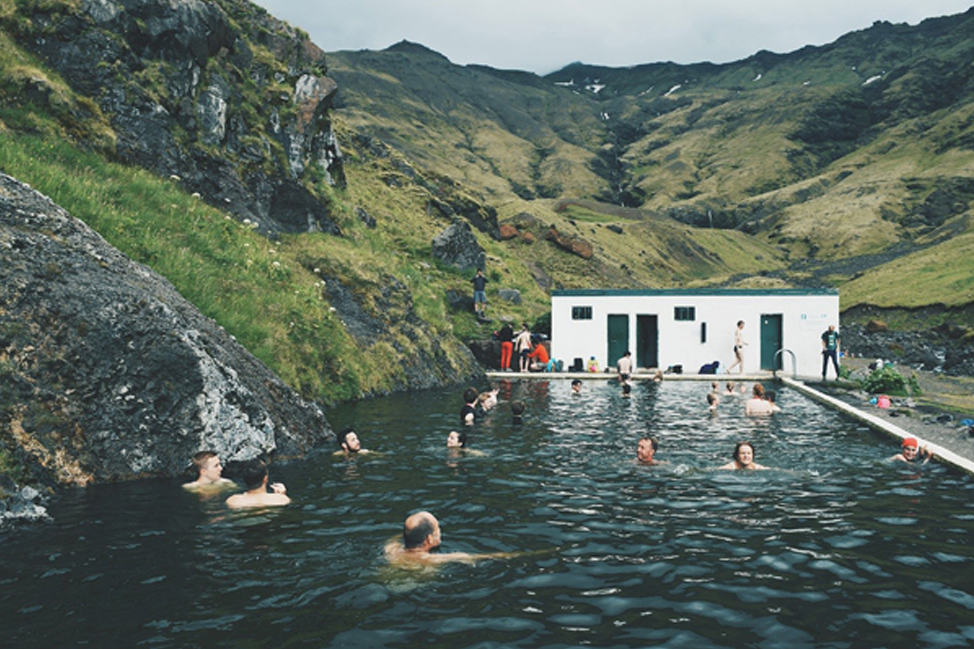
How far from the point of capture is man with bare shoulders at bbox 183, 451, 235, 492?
10.8m

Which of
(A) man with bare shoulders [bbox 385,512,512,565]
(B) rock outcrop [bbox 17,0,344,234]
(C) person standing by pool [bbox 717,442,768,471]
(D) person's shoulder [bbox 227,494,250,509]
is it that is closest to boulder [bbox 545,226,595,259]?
(B) rock outcrop [bbox 17,0,344,234]

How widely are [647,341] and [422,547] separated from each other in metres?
33.5

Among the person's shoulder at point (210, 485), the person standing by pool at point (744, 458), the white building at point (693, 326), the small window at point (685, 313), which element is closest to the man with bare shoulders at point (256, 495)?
the person's shoulder at point (210, 485)

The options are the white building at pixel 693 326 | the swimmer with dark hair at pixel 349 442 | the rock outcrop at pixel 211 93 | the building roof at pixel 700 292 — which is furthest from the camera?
the white building at pixel 693 326

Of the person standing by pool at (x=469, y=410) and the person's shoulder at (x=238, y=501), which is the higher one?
the person standing by pool at (x=469, y=410)

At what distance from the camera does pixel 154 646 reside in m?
5.35

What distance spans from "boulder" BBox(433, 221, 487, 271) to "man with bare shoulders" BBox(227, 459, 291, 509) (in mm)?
37014

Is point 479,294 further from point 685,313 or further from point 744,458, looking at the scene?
point 744,458

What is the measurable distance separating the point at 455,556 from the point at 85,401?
697cm

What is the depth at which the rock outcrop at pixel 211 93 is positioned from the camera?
2405 cm

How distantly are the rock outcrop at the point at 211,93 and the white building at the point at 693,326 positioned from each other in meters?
14.6

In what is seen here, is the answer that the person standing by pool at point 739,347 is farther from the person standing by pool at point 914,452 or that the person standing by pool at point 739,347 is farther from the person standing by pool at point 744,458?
the person standing by pool at point 744,458

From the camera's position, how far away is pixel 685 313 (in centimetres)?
3725

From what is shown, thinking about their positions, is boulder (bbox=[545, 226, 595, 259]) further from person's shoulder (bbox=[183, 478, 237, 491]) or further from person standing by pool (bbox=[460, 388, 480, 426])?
person's shoulder (bbox=[183, 478, 237, 491])
